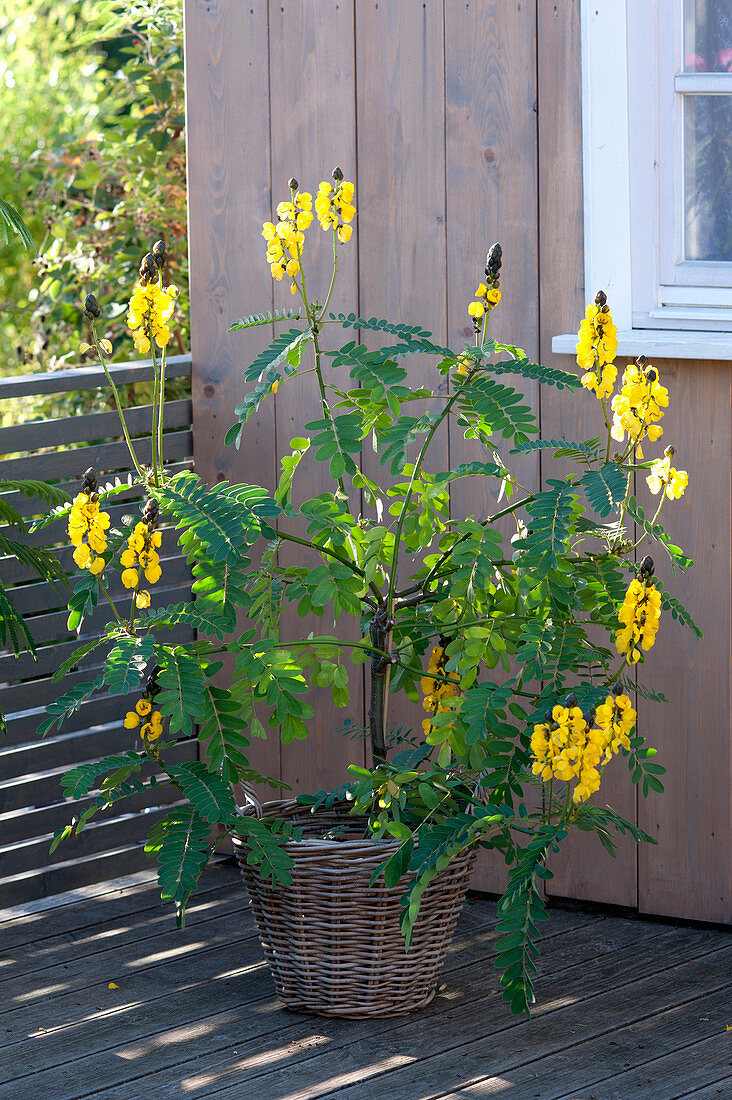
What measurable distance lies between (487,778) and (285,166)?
156 centimetres

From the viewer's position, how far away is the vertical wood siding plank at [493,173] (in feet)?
9.12

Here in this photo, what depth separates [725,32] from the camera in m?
2.60

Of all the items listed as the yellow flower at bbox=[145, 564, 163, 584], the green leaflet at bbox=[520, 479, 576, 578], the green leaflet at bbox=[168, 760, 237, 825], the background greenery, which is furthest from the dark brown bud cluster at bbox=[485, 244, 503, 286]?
the background greenery

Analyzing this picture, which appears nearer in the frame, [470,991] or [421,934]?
[421,934]

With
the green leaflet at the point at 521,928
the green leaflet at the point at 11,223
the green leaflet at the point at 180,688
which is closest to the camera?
the green leaflet at the point at 521,928

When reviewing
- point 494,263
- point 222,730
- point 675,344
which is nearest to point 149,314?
point 494,263

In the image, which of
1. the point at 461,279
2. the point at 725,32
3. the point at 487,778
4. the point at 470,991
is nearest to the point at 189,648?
the point at 487,778

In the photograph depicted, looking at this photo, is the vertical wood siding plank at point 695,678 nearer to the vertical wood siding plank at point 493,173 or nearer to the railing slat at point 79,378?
the vertical wood siding plank at point 493,173

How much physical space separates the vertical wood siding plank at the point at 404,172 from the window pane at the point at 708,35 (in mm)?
519

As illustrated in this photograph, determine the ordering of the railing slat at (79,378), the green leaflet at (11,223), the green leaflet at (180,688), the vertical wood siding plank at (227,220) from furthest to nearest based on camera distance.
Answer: the vertical wood siding plank at (227,220)
the railing slat at (79,378)
the green leaflet at (11,223)
the green leaflet at (180,688)

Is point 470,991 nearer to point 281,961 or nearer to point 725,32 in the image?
point 281,961

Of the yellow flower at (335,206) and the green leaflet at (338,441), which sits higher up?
the yellow flower at (335,206)

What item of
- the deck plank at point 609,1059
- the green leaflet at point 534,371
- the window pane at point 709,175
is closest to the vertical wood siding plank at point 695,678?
the window pane at point 709,175

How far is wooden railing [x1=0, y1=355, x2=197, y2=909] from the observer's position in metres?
2.90
